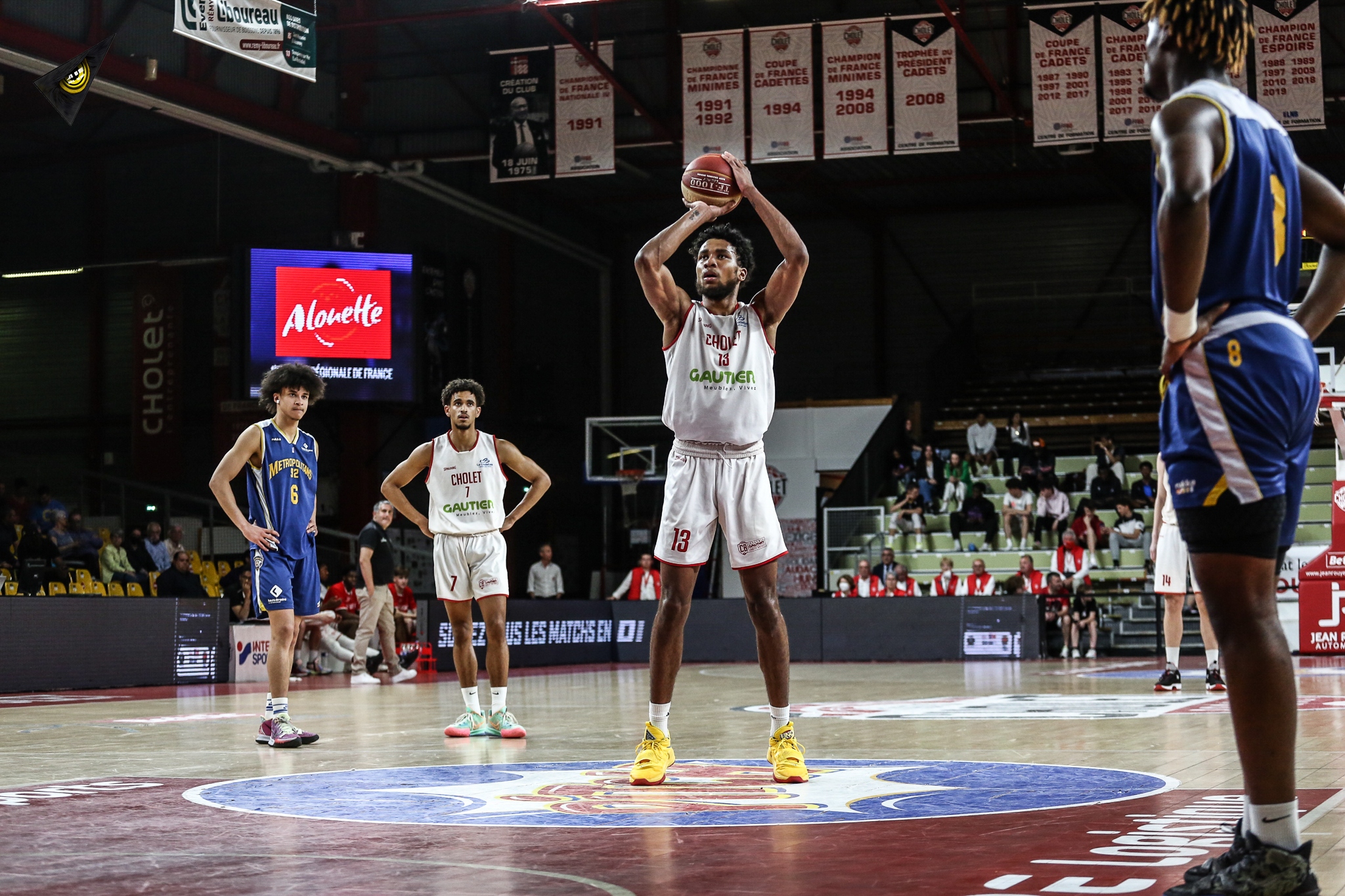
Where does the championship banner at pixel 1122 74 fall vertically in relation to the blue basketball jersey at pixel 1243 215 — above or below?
above

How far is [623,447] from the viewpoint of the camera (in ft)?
92.7

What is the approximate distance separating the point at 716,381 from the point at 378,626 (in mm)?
11832

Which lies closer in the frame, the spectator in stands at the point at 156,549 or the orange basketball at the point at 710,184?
the orange basketball at the point at 710,184

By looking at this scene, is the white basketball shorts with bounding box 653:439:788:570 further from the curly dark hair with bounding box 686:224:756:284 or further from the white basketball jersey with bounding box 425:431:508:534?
the white basketball jersey with bounding box 425:431:508:534

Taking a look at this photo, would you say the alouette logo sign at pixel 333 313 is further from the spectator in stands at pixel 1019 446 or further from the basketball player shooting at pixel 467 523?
the basketball player shooting at pixel 467 523

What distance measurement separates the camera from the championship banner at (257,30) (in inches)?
656

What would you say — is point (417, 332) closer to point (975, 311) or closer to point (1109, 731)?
point (975, 311)

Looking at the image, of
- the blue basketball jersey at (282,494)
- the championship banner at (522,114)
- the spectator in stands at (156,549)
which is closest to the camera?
the blue basketball jersey at (282,494)

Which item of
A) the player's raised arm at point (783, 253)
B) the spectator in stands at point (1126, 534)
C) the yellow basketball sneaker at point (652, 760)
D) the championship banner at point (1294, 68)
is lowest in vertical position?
the yellow basketball sneaker at point (652, 760)

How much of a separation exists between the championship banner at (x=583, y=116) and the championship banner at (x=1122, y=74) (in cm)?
695

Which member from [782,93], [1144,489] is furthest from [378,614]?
[1144,489]

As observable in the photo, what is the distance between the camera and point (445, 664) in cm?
1955

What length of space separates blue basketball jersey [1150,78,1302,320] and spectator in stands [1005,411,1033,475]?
77.2ft

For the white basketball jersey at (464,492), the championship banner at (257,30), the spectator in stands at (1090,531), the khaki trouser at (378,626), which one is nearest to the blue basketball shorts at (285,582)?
the white basketball jersey at (464,492)
